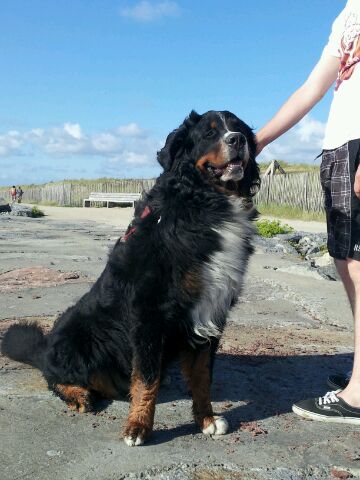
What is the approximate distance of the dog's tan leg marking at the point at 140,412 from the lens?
308 cm

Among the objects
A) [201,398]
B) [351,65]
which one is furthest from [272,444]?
[351,65]

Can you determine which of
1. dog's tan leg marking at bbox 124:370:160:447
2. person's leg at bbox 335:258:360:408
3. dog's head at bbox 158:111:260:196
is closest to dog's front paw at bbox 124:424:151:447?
dog's tan leg marking at bbox 124:370:160:447

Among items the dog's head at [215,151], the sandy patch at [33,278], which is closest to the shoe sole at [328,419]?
the dog's head at [215,151]

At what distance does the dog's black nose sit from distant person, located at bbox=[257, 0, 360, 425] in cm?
57

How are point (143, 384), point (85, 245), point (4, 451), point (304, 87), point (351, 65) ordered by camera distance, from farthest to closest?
point (85, 245) → point (304, 87) → point (351, 65) → point (143, 384) → point (4, 451)

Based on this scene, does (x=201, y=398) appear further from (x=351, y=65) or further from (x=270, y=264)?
(x=270, y=264)

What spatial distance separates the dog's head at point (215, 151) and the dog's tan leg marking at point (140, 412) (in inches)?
51.0

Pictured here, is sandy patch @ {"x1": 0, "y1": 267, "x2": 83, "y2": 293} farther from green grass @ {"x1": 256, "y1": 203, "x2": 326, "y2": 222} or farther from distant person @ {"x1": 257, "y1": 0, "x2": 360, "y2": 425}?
green grass @ {"x1": 256, "y1": 203, "x2": 326, "y2": 222}

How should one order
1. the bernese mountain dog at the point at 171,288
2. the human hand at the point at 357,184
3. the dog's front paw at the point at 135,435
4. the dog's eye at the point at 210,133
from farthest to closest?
the dog's eye at the point at 210,133, the human hand at the point at 357,184, the bernese mountain dog at the point at 171,288, the dog's front paw at the point at 135,435

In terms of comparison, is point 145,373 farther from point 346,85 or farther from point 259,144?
point 346,85

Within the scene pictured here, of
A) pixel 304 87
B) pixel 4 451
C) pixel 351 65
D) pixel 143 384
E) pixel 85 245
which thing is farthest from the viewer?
pixel 85 245

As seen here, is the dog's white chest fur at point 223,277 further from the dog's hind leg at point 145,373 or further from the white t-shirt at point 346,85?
the white t-shirt at point 346,85

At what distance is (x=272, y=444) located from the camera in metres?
3.10

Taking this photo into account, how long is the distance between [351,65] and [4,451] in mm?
3063
